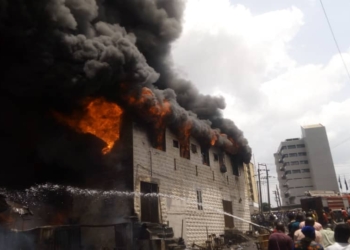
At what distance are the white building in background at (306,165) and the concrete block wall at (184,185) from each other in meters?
63.5

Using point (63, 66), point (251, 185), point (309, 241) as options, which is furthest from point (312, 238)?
point (251, 185)

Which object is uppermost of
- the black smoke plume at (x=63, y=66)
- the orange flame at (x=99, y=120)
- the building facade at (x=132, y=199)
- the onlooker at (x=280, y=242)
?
the black smoke plume at (x=63, y=66)

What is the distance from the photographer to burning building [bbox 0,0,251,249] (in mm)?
16234

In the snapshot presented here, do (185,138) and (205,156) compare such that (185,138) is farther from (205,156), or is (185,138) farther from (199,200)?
(199,200)

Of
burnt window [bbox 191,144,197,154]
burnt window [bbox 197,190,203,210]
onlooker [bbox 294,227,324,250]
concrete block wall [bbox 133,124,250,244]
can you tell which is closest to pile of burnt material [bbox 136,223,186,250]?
concrete block wall [bbox 133,124,250,244]

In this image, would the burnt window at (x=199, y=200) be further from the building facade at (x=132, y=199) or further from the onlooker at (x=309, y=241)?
the onlooker at (x=309, y=241)

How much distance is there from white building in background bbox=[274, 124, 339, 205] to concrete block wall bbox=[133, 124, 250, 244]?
63544 mm

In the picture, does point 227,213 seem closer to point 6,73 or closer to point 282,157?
point 6,73

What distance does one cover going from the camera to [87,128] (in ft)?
61.2

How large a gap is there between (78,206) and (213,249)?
9902mm

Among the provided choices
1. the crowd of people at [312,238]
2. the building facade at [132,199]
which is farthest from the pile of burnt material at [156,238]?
the crowd of people at [312,238]

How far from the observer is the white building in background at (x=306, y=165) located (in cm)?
8438

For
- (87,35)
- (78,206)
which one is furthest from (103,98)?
(78,206)

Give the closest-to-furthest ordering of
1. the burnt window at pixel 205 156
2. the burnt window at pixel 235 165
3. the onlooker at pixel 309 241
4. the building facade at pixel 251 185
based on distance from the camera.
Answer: the onlooker at pixel 309 241 < the burnt window at pixel 205 156 < the burnt window at pixel 235 165 < the building facade at pixel 251 185
